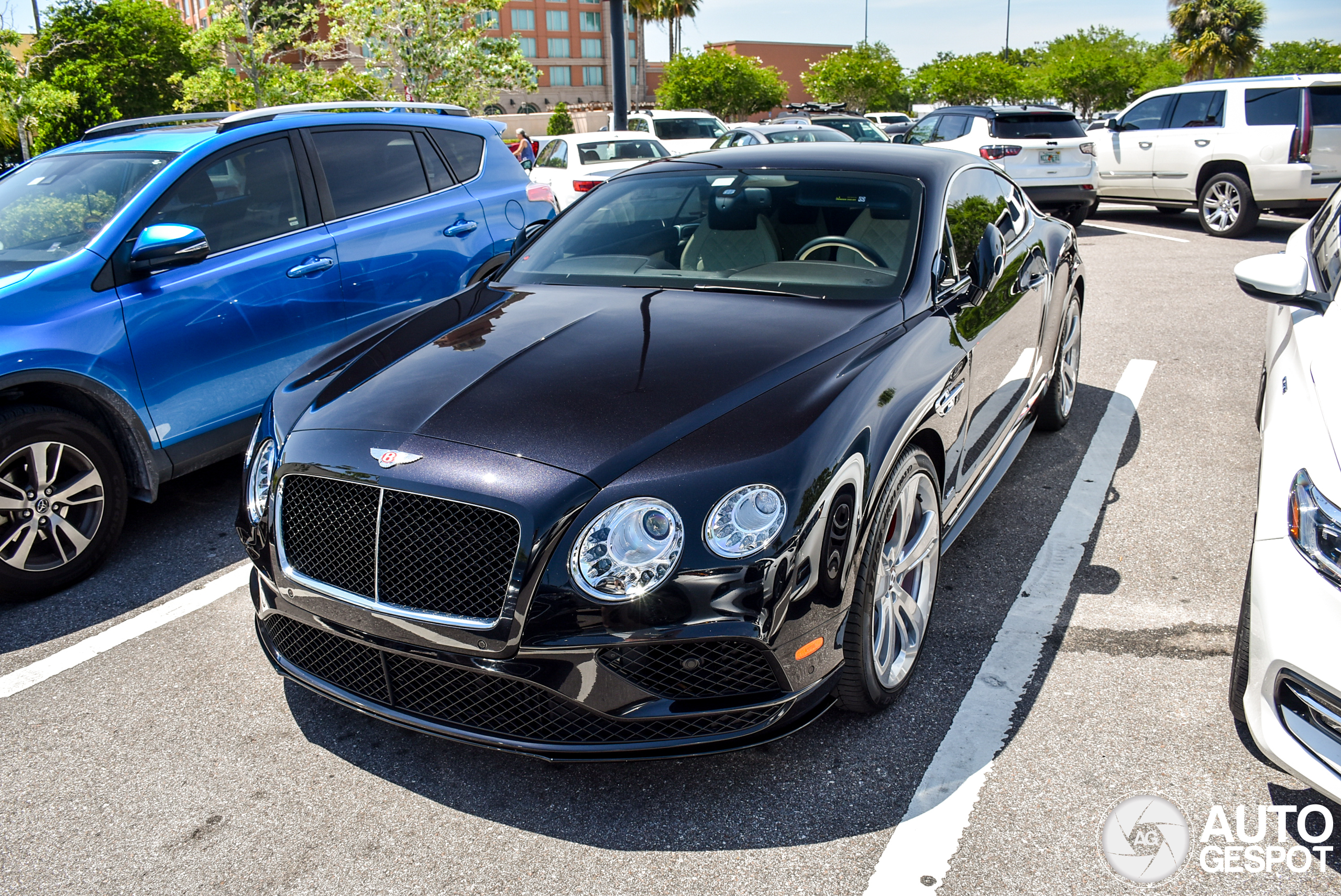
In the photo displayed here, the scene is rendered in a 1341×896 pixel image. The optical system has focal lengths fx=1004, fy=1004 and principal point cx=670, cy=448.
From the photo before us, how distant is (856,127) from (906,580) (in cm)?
2363

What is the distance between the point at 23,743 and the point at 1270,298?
4213mm

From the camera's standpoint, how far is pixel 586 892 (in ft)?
7.70

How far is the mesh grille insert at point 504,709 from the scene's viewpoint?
2.46 metres

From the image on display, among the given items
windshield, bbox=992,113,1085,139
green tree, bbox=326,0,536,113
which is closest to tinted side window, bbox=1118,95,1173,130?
windshield, bbox=992,113,1085,139

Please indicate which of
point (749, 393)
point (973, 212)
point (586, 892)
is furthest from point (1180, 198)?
point (586, 892)

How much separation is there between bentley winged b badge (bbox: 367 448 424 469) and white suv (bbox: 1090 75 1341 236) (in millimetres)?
12087

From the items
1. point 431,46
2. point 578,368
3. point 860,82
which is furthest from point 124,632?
point 860,82

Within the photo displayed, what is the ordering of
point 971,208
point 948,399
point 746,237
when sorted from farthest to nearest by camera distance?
point 971,208 < point 746,237 < point 948,399

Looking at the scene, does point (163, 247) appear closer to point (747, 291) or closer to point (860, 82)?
point (747, 291)

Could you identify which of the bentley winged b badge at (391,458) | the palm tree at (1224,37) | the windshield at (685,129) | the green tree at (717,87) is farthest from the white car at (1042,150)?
the palm tree at (1224,37)

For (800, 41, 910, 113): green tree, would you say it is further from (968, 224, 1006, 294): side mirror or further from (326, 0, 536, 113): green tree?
(968, 224, 1006, 294): side mirror

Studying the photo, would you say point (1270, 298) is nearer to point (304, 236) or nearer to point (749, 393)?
point (749, 393)

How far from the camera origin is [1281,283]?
339 centimetres

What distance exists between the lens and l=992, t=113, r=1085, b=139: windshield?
1336cm
